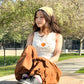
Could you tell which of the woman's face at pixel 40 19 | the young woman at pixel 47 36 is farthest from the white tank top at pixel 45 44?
the woman's face at pixel 40 19

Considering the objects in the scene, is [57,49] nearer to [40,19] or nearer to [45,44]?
[45,44]

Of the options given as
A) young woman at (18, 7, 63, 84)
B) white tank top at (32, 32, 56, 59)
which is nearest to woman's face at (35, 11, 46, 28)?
young woman at (18, 7, 63, 84)

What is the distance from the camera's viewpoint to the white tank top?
316cm

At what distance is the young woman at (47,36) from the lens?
10.3ft

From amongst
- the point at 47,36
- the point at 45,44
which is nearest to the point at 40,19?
the point at 47,36

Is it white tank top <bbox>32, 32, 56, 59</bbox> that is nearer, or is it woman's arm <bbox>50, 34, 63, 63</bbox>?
woman's arm <bbox>50, 34, 63, 63</bbox>

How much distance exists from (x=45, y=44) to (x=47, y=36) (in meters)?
0.16

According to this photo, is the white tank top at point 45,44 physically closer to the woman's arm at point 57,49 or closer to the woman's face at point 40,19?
the woman's arm at point 57,49

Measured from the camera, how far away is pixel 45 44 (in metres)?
3.18

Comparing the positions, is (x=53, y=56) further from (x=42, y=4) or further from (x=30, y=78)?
(x=42, y=4)

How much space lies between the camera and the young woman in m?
3.14

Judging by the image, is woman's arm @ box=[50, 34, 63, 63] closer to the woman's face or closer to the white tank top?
the white tank top

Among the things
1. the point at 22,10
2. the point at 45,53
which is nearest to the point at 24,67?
the point at 45,53

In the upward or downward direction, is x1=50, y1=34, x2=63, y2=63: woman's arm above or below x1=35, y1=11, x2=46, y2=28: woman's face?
below
